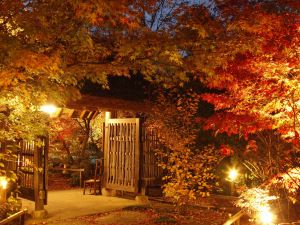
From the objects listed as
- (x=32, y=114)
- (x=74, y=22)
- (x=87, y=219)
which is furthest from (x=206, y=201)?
(x=74, y=22)

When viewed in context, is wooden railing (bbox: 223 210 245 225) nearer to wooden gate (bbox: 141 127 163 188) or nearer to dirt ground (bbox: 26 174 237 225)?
dirt ground (bbox: 26 174 237 225)

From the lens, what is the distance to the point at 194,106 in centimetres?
1145

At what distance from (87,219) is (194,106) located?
15.2 feet

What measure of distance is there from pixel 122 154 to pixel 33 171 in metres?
3.90

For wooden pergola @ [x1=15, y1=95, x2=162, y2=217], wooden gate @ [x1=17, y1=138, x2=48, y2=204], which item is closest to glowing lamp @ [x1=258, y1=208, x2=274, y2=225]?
wooden gate @ [x1=17, y1=138, x2=48, y2=204]

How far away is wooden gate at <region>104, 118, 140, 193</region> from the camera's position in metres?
14.0

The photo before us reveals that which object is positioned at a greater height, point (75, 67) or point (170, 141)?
point (75, 67)

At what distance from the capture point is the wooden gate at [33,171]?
11.1 m

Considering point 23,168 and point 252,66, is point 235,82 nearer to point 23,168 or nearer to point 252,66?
point 252,66

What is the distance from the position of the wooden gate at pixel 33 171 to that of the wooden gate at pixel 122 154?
3437mm

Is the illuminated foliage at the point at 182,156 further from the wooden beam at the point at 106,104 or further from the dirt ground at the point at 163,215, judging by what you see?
the wooden beam at the point at 106,104

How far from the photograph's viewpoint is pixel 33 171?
11.7 metres

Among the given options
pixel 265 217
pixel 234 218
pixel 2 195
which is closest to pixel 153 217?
pixel 265 217

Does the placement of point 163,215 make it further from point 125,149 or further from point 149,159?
point 125,149
